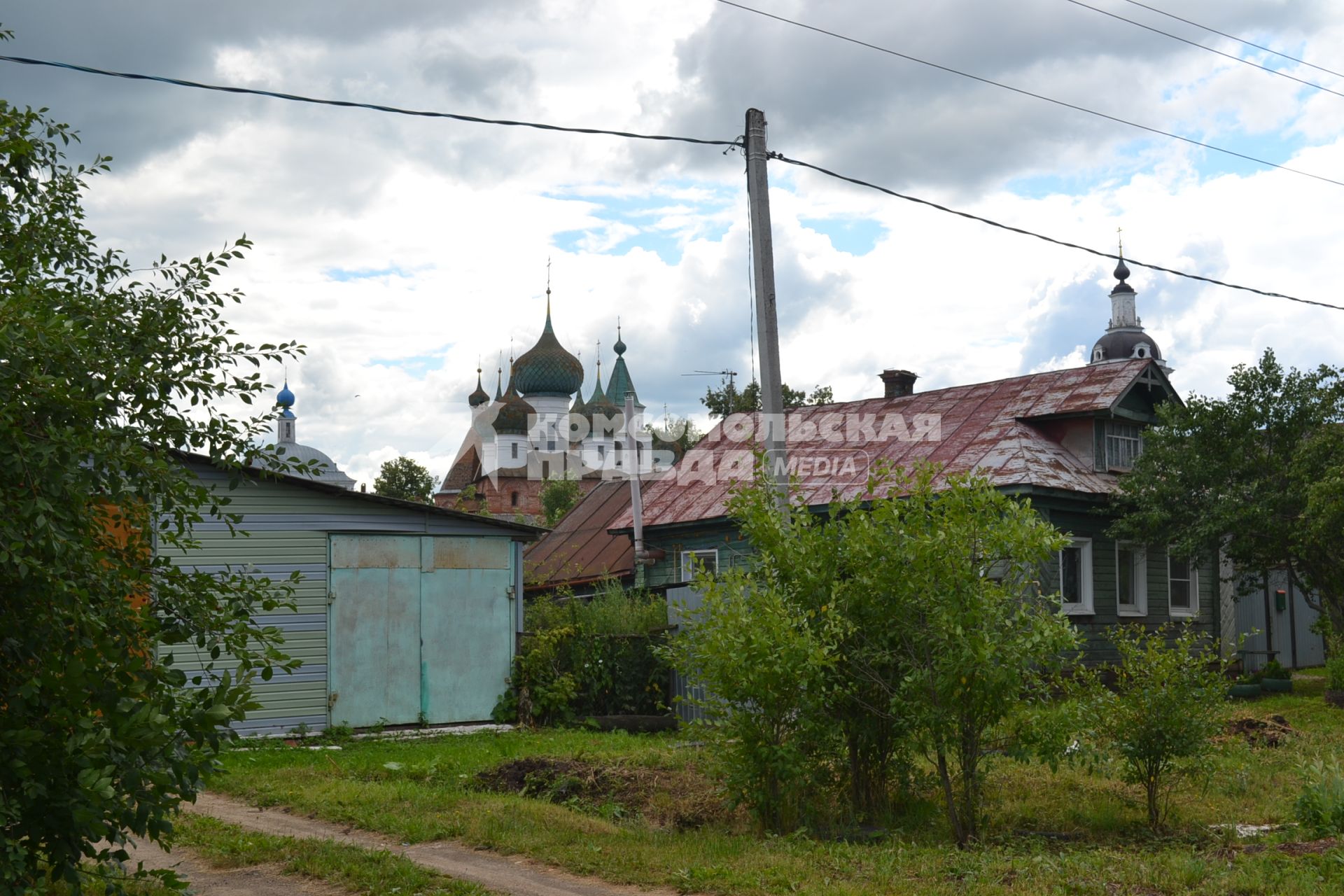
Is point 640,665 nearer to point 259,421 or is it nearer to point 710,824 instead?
point 710,824

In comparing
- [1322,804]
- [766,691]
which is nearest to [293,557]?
[766,691]

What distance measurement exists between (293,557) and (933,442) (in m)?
12.8

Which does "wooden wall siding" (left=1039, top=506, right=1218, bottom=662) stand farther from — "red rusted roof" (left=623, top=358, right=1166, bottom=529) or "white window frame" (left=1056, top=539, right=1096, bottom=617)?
"red rusted roof" (left=623, top=358, right=1166, bottom=529)

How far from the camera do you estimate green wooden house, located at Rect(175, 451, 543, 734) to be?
1599cm

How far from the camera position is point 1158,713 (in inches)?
376

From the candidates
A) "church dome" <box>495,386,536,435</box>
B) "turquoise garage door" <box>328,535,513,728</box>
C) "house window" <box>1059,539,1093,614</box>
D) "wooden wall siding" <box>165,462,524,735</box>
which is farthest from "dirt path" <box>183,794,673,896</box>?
"church dome" <box>495,386,536,435</box>

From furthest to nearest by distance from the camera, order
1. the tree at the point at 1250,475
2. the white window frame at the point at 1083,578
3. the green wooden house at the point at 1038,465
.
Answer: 1. the green wooden house at the point at 1038,465
2. the white window frame at the point at 1083,578
3. the tree at the point at 1250,475

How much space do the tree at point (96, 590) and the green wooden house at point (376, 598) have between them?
958 centimetres

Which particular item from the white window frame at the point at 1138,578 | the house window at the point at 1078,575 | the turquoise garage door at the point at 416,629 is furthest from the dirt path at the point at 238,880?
the white window frame at the point at 1138,578

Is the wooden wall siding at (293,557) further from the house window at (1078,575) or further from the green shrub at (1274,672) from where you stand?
the green shrub at (1274,672)

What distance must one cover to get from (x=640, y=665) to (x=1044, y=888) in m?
10.4

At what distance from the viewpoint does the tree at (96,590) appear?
4.70 metres

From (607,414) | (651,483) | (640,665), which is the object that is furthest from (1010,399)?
(607,414)

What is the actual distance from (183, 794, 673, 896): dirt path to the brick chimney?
1921 cm
